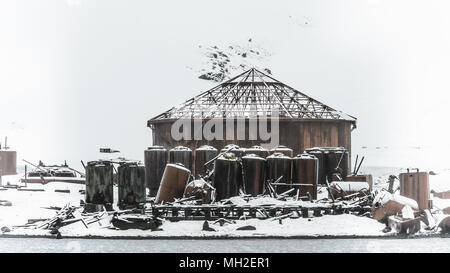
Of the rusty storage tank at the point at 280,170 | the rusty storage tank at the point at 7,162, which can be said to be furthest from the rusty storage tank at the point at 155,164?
the rusty storage tank at the point at 7,162

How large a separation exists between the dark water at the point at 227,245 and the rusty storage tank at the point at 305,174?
3.72 metres

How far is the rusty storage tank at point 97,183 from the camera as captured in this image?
1353 cm

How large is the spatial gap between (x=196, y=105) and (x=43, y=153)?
1040 cm

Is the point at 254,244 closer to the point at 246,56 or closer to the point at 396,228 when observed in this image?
the point at 396,228

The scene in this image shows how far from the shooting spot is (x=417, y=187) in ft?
44.8

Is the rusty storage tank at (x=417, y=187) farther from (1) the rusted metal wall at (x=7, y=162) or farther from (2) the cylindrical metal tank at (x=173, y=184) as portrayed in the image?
(1) the rusted metal wall at (x=7, y=162)

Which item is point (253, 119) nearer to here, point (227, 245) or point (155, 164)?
point (155, 164)

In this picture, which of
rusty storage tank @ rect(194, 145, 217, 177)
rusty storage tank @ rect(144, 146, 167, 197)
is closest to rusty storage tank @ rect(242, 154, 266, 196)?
rusty storage tank @ rect(194, 145, 217, 177)

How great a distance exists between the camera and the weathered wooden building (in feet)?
71.8

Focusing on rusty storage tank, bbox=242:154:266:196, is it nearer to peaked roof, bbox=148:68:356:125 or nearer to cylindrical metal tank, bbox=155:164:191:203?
cylindrical metal tank, bbox=155:164:191:203

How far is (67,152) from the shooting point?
14062mm

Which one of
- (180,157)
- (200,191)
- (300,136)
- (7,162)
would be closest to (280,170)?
(200,191)

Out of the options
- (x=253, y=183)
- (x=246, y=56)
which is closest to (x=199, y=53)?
(x=246, y=56)

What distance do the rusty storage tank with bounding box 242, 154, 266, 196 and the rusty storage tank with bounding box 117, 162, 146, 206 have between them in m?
3.27
